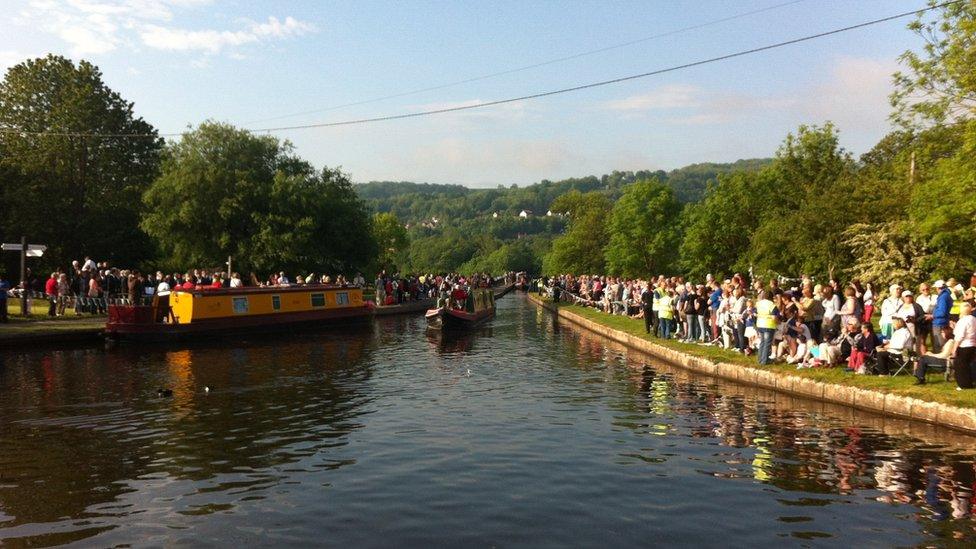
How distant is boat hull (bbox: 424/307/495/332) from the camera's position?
35.2 m

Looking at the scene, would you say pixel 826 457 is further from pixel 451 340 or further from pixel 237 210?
pixel 237 210

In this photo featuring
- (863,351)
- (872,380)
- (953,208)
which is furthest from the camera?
(953,208)

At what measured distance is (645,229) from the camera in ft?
237

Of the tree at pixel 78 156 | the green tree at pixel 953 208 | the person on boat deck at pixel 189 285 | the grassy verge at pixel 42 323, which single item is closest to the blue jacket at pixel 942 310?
the green tree at pixel 953 208

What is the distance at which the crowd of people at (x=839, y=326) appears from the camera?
1546 centimetres

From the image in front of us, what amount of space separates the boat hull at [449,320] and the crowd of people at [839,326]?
12181 mm

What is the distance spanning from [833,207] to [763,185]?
1908 cm

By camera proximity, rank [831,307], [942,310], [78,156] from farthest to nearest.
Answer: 1. [78,156]
2. [831,307]
3. [942,310]

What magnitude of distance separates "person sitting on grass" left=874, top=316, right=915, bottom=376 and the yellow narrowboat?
24.3 metres

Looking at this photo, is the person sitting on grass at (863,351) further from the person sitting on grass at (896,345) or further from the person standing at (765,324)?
the person standing at (765,324)

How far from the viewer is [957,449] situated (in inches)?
470

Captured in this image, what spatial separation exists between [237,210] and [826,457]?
43637mm

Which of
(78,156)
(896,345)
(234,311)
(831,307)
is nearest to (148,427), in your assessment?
(896,345)

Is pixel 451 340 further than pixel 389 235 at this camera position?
No
